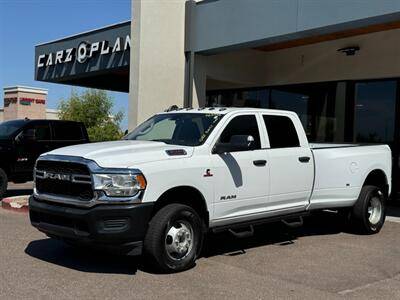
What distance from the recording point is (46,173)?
273 inches

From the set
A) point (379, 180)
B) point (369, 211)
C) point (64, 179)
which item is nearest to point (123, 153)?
point (64, 179)

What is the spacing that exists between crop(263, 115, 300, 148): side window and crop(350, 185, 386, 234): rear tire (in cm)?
181

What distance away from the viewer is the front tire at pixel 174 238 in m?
6.34

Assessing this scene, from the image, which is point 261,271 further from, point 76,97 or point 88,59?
point 76,97

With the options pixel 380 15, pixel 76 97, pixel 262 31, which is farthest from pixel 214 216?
pixel 76 97

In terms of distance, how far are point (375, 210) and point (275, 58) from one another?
7.63 m

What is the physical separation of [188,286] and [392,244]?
13.6ft

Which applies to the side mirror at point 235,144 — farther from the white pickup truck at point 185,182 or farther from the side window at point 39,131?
the side window at point 39,131

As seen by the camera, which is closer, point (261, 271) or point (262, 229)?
point (261, 271)

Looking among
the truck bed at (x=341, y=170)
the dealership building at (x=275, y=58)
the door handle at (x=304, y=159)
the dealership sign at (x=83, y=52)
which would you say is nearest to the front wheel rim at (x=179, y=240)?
the door handle at (x=304, y=159)

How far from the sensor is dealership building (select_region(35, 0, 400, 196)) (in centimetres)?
1167

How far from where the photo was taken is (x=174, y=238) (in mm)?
6570

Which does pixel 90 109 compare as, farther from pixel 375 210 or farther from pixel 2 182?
pixel 375 210

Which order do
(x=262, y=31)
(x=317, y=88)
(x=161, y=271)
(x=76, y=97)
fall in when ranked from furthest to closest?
1. (x=76, y=97)
2. (x=317, y=88)
3. (x=262, y=31)
4. (x=161, y=271)
